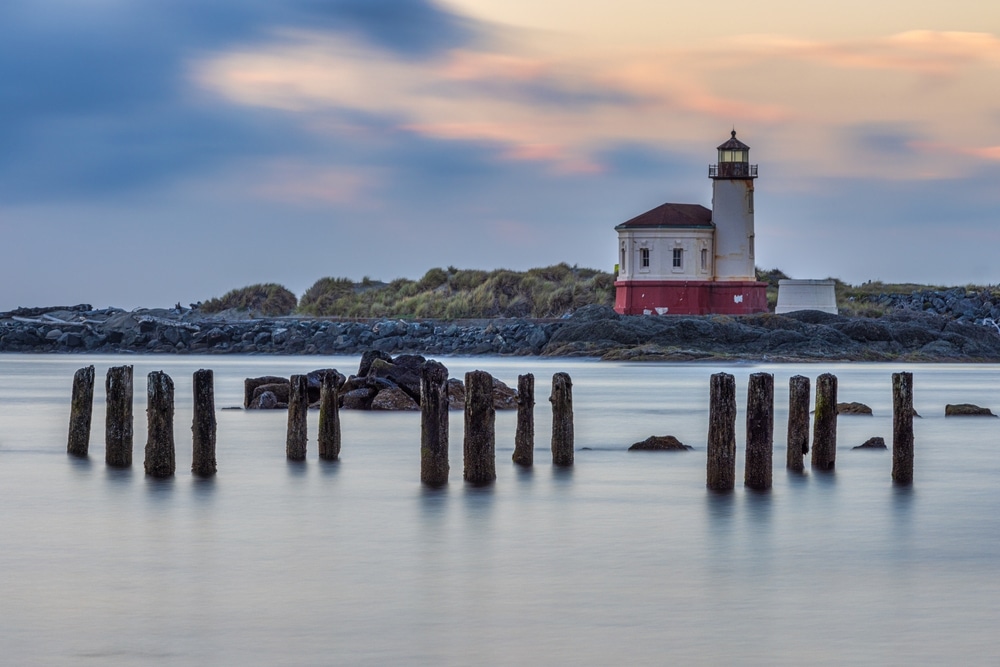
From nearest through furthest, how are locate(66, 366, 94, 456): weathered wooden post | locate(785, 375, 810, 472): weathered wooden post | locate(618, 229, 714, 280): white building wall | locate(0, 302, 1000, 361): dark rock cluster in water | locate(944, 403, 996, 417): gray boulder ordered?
locate(785, 375, 810, 472): weathered wooden post → locate(66, 366, 94, 456): weathered wooden post → locate(944, 403, 996, 417): gray boulder → locate(0, 302, 1000, 361): dark rock cluster in water → locate(618, 229, 714, 280): white building wall

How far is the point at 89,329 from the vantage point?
5794 cm

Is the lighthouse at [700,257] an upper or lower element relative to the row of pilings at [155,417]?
upper

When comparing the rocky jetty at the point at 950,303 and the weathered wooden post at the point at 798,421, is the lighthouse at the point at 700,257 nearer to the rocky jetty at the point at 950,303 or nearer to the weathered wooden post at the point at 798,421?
the rocky jetty at the point at 950,303

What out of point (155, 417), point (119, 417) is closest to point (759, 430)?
point (155, 417)

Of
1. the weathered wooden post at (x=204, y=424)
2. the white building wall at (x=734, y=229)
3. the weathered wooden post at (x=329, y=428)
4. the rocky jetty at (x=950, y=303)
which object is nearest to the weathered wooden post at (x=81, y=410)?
the weathered wooden post at (x=204, y=424)

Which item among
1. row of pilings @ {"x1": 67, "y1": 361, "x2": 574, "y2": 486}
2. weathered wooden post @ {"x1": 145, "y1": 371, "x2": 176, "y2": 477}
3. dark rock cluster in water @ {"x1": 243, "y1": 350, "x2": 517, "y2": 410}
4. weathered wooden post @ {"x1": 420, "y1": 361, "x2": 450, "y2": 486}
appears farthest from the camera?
dark rock cluster in water @ {"x1": 243, "y1": 350, "x2": 517, "y2": 410}

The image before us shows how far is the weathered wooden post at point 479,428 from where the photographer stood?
12094 mm

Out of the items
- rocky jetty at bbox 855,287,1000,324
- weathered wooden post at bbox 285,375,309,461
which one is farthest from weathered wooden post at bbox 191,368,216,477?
rocky jetty at bbox 855,287,1000,324

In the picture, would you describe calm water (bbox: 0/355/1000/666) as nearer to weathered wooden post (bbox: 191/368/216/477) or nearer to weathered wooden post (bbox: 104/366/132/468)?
weathered wooden post (bbox: 104/366/132/468)

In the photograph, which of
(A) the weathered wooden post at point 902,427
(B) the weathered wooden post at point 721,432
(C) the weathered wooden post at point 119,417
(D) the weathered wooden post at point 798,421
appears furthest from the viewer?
(C) the weathered wooden post at point 119,417

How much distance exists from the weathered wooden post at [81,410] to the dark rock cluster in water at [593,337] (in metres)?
26.8

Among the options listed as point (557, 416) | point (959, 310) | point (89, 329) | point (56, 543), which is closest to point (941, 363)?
point (959, 310)

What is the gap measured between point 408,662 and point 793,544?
474 cm

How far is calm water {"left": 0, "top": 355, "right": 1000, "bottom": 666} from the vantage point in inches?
306
